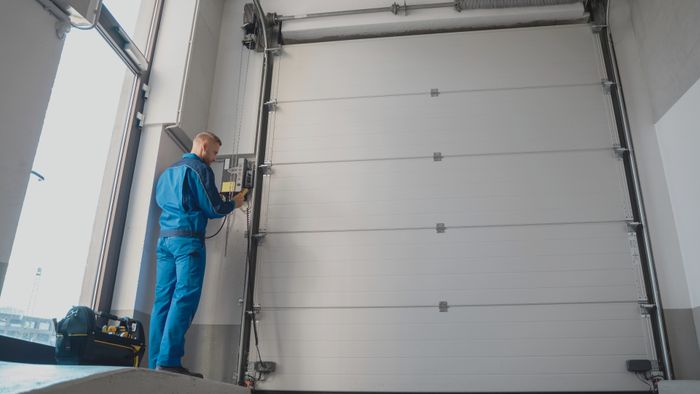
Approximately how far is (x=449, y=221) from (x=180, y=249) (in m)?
2.40

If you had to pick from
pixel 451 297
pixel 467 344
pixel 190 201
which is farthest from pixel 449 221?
pixel 190 201

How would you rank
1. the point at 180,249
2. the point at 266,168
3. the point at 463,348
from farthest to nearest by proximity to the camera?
the point at 266,168 → the point at 463,348 → the point at 180,249

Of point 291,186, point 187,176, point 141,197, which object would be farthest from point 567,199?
point 141,197

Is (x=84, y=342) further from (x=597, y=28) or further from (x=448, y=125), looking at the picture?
(x=597, y=28)

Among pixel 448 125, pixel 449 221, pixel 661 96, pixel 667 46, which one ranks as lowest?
pixel 449 221

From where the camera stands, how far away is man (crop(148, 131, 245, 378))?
412 cm

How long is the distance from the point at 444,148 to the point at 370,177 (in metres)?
0.77

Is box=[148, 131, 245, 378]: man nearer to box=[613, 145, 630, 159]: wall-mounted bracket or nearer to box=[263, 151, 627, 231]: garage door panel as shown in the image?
box=[263, 151, 627, 231]: garage door panel

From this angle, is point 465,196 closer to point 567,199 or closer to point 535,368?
point 567,199

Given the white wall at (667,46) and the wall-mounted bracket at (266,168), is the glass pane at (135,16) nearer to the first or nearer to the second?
the wall-mounted bracket at (266,168)

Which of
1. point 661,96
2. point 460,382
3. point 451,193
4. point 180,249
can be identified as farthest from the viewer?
point 451,193

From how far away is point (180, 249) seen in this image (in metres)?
4.30

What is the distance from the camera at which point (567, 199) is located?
516 cm

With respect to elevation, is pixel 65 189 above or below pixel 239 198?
below
